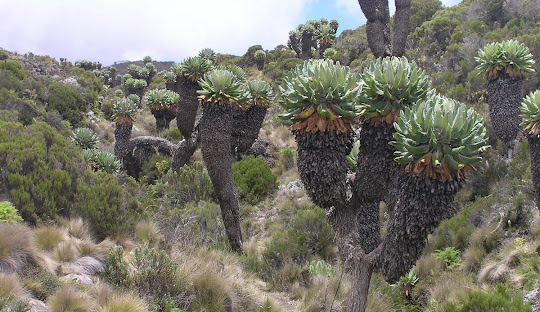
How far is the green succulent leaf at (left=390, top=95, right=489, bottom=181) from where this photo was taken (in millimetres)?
3775

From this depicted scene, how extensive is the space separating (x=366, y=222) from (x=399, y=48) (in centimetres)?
665

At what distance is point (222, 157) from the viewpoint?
8.27 m

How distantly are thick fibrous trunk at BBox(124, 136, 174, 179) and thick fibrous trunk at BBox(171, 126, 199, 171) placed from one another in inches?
95.9

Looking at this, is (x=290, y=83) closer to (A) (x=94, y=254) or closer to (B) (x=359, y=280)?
(B) (x=359, y=280)

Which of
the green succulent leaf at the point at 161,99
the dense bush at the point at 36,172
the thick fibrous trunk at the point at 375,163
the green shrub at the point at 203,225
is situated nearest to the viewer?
the thick fibrous trunk at the point at 375,163

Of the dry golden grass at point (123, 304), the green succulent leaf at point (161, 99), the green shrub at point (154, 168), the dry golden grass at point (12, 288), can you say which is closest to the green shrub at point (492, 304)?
the dry golden grass at point (123, 304)

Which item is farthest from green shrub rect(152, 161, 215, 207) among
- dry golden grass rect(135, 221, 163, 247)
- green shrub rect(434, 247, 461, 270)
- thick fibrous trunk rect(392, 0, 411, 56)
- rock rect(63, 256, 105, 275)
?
thick fibrous trunk rect(392, 0, 411, 56)

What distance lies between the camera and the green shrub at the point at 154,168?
1393 centimetres

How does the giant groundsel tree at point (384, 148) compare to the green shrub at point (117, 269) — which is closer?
the giant groundsel tree at point (384, 148)

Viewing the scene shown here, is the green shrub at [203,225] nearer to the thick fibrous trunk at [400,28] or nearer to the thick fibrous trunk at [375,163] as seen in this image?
the thick fibrous trunk at [375,163]

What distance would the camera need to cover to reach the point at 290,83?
16.2 feet

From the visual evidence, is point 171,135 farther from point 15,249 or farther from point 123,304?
point 123,304

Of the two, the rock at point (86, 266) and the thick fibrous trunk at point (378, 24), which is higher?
the thick fibrous trunk at point (378, 24)

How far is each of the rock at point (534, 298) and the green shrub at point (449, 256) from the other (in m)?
1.86
